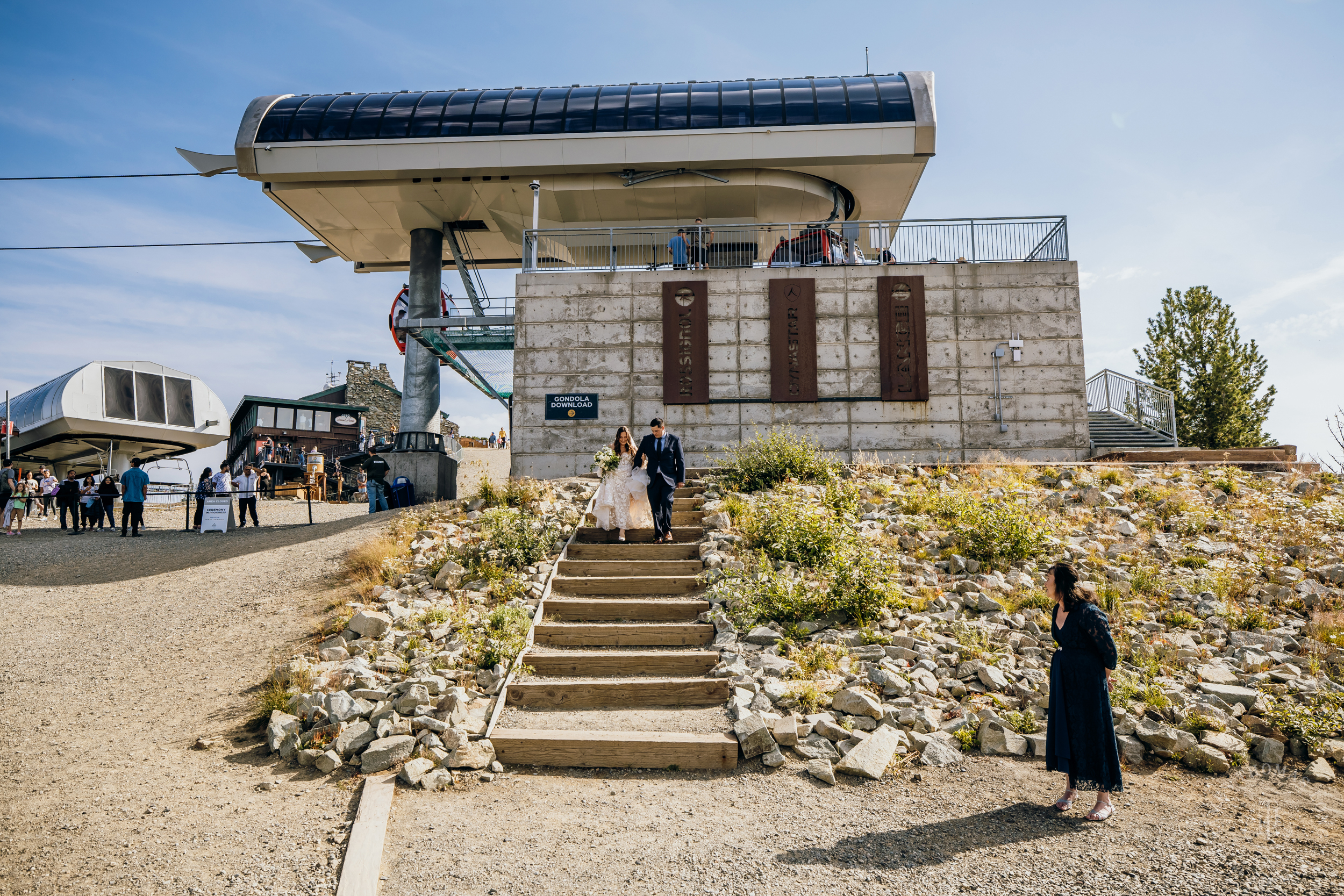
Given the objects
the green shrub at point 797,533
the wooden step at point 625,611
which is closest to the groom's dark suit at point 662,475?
the green shrub at point 797,533

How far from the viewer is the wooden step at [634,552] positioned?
431 inches

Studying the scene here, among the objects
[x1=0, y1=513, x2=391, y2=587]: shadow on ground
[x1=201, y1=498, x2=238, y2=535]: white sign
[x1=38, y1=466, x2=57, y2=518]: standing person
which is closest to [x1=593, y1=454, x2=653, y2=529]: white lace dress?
[x1=0, y1=513, x2=391, y2=587]: shadow on ground

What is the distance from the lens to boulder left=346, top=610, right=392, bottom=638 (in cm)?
871

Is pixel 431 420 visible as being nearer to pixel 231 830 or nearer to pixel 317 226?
pixel 317 226

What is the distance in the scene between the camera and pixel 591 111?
20.3 m

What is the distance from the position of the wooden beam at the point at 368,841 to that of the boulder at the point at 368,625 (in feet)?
9.17

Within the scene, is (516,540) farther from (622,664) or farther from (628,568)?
(622,664)

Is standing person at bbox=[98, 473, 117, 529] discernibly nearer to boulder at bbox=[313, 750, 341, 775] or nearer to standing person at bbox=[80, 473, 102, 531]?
standing person at bbox=[80, 473, 102, 531]

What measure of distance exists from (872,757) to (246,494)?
17.1 m

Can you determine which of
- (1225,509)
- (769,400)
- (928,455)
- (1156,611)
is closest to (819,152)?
(769,400)

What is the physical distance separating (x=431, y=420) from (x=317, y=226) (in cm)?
679

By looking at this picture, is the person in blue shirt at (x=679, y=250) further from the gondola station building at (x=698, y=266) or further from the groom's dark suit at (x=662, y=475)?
the groom's dark suit at (x=662, y=475)

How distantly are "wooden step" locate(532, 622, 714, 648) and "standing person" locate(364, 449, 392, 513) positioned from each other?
49.8 ft

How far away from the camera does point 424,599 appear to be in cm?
969
